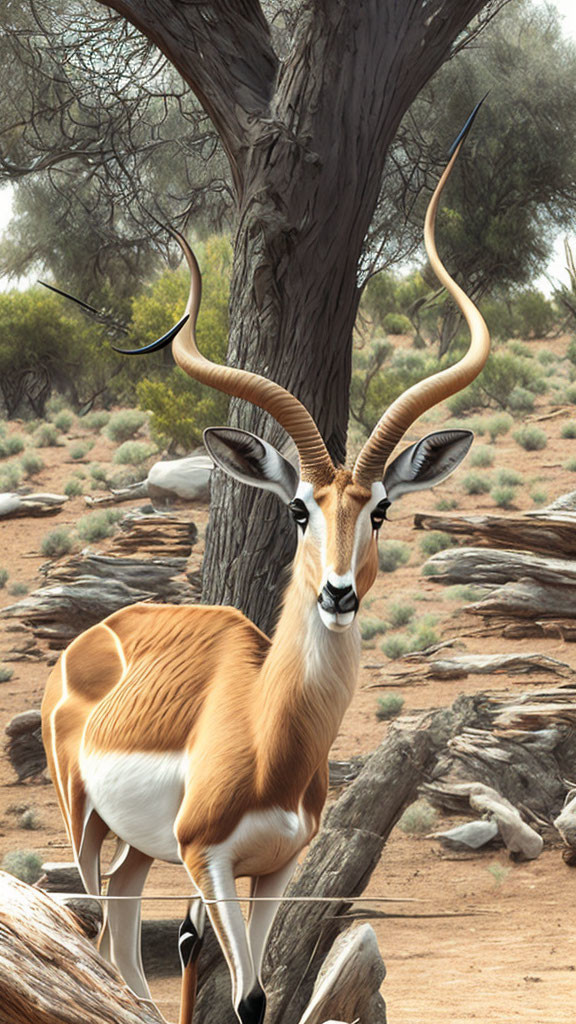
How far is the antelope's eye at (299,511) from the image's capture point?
8.54 ft

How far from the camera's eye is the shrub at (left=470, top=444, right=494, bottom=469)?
15.9 meters

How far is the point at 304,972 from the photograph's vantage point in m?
3.54

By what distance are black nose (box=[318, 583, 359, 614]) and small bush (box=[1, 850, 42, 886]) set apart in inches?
192

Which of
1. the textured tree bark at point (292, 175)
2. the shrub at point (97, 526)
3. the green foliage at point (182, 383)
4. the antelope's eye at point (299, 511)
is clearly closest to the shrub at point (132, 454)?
the green foliage at point (182, 383)

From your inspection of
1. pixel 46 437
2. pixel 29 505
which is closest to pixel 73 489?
pixel 29 505

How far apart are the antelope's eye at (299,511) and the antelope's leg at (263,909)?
2.93 ft

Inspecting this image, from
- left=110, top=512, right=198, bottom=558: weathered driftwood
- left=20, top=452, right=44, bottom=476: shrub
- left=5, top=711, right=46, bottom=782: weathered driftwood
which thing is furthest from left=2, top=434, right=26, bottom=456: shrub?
left=5, top=711, right=46, bottom=782: weathered driftwood

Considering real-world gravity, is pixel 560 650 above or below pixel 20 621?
above

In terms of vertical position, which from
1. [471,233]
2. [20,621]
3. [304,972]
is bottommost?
[20,621]

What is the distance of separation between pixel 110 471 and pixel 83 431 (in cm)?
301

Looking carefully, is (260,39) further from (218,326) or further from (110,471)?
(110,471)

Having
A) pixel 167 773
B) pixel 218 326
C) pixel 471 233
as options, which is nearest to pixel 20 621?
pixel 218 326

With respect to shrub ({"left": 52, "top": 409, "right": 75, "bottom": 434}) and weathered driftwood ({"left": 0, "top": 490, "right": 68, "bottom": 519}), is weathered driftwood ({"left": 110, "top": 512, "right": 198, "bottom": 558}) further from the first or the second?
shrub ({"left": 52, "top": 409, "right": 75, "bottom": 434})

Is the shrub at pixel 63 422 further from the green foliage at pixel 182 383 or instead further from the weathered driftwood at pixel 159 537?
the weathered driftwood at pixel 159 537
